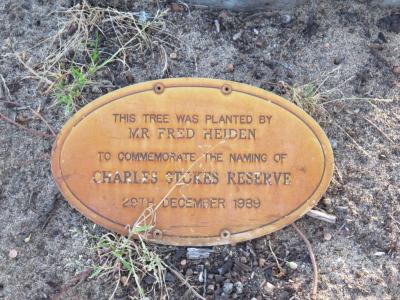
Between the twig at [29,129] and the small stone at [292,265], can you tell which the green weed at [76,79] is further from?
the small stone at [292,265]

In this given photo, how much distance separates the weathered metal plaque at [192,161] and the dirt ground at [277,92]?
11cm

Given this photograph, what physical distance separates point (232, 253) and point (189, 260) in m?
0.16

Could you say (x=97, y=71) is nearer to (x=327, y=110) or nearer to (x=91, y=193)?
(x=91, y=193)

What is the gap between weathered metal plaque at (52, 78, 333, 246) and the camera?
7.70 ft

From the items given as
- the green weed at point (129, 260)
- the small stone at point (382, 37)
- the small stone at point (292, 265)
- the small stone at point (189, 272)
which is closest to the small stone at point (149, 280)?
the green weed at point (129, 260)

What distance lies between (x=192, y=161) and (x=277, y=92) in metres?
0.45

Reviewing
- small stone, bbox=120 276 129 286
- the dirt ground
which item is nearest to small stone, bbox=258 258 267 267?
the dirt ground

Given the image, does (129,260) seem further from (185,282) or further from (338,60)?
(338,60)

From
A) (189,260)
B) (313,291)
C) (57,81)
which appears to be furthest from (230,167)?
(57,81)

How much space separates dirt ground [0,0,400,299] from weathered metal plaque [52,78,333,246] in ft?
0.35

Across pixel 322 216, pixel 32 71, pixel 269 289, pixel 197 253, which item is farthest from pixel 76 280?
pixel 322 216

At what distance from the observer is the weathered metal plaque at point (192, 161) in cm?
235

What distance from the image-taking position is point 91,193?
2.35 meters

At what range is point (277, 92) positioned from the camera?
2.53m
